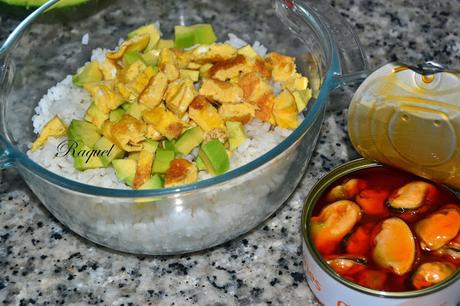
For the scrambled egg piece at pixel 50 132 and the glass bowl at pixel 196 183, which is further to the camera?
the scrambled egg piece at pixel 50 132

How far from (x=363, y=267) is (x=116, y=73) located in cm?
65

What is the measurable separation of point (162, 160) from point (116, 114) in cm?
16

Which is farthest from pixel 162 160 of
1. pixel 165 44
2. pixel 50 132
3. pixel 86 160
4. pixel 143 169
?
pixel 165 44

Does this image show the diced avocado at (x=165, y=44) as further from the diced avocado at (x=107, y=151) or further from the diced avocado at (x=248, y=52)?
the diced avocado at (x=107, y=151)

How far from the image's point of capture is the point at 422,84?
1.14 meters

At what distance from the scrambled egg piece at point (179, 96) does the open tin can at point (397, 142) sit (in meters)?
0.28

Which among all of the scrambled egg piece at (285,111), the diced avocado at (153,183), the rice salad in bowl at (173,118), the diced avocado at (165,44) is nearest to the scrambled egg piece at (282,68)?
the rice salad in bowl at (173,118)

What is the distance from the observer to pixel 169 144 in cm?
132

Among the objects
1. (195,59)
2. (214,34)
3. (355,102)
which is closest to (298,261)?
(355,102)

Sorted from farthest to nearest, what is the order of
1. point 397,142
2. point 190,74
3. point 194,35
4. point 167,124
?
point 194,35 → point 190,74 → point 167,124 → point 397,142

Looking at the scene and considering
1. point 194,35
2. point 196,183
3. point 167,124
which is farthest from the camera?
point 194,35

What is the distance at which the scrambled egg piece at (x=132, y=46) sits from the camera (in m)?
1.50

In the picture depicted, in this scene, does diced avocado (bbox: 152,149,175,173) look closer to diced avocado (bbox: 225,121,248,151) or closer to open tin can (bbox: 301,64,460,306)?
diced avocado (bbox: 225,121,248,151)

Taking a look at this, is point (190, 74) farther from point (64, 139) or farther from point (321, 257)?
point (321, 257)
